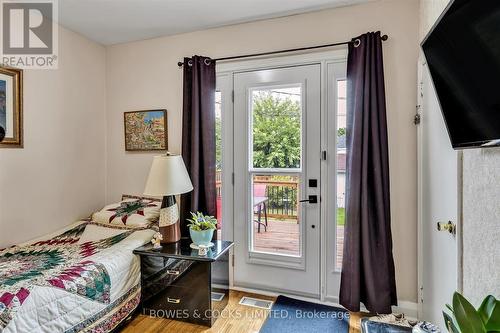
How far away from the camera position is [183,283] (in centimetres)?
217

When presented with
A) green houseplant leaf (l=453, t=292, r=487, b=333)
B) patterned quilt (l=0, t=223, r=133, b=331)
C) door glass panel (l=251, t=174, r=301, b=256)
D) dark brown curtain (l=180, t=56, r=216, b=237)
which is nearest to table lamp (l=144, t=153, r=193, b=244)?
dark brown curtain (l=180, t=56, r=216, b=237)

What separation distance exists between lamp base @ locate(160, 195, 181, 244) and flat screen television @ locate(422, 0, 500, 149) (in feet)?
6.44

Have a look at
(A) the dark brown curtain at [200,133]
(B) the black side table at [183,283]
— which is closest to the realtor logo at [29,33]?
(A) the dark brown curtain at [200,133]

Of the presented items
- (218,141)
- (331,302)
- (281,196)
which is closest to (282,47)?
(218,141)

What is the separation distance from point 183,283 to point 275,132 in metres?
1.46

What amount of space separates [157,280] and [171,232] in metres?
0.38

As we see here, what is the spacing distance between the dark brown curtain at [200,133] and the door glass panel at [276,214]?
16.7 inches

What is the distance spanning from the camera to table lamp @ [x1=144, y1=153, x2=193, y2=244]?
224cm

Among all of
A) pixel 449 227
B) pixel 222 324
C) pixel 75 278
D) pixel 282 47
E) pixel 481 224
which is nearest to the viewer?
pixel 481 224

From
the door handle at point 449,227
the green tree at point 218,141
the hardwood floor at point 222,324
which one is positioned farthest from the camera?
the green tree at point 218,141

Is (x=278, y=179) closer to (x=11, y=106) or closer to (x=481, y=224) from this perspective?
(x=481, y=224)

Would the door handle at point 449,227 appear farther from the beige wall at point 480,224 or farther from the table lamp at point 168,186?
the table lamp at point 168,186

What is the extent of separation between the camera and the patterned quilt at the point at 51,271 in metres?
1.48

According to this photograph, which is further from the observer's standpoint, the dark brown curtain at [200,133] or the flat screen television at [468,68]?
the dark brown curtain at [200,133]
